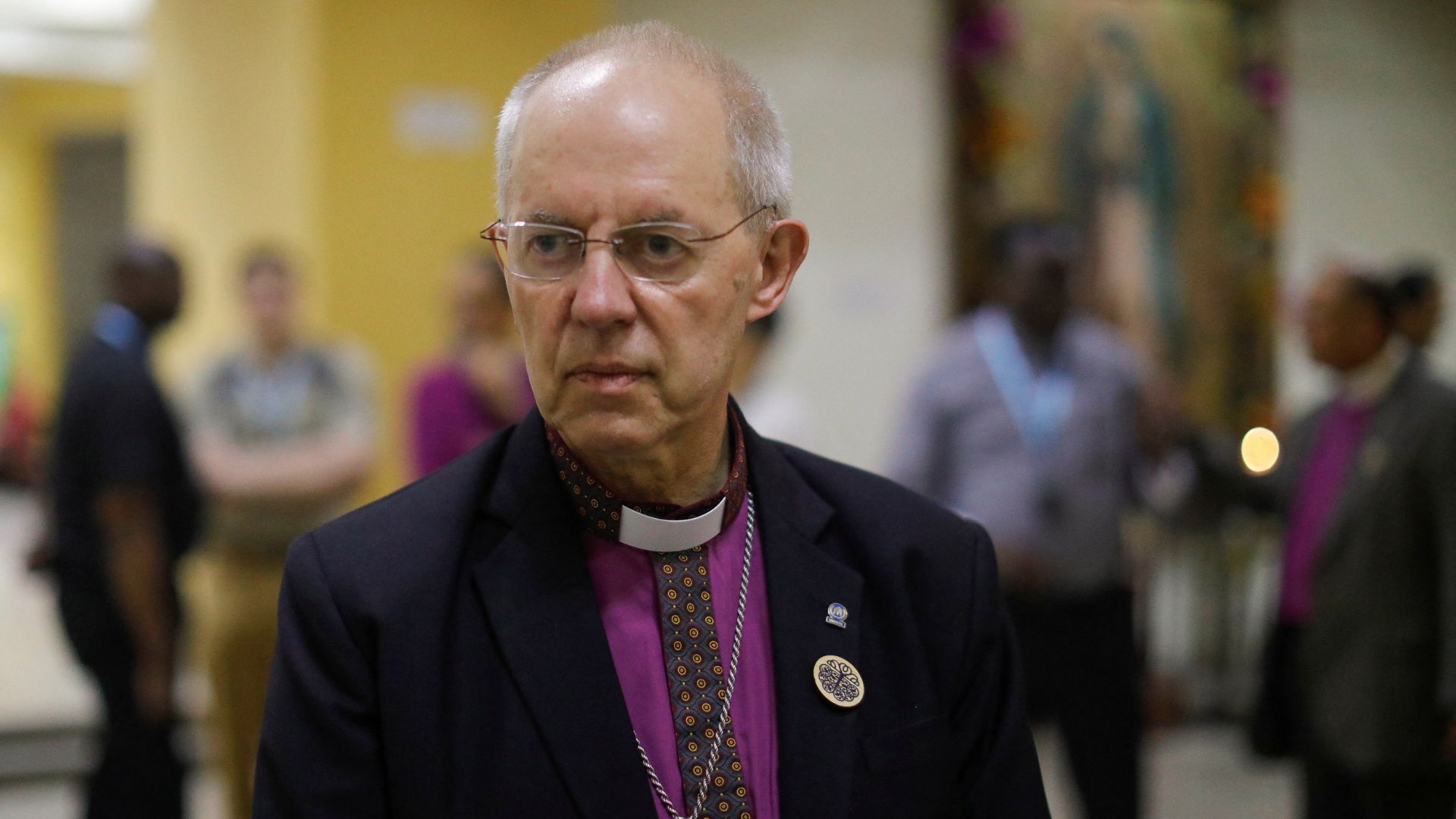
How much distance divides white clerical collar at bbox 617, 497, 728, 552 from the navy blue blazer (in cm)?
6

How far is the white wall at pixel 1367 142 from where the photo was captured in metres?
8.16

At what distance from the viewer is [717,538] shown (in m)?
1.74

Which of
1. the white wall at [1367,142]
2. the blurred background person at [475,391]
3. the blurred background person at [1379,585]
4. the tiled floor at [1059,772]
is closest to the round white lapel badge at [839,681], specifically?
the blurred background person at [1379,585]

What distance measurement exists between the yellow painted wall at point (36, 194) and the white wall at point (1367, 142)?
40.6 ft

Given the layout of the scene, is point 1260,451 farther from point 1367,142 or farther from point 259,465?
point 259,465

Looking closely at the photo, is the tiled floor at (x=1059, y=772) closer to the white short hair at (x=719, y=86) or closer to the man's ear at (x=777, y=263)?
the man's ear at (x=777, y=263)

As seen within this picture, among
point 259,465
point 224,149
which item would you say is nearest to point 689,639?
point 259,465

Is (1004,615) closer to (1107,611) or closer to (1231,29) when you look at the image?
(1107,611)

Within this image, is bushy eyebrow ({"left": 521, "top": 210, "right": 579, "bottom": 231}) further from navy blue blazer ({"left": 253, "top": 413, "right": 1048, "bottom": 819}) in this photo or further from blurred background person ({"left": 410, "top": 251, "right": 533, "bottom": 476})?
blurred background person ({"left": 410, "top": 251, "right": 533, "bottom": 476})

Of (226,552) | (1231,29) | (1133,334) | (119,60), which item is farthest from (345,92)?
(119,60)

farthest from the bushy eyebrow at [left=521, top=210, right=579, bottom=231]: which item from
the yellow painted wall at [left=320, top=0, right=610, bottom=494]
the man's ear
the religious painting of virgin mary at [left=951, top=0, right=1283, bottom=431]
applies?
the religious painting of virgin mary at [left=951, top=0, right=1283, bottom=431]

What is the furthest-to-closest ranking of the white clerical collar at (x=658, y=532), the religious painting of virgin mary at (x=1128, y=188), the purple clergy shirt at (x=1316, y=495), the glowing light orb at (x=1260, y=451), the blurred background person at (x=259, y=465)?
the religious painting of virgin mary at (x=1128, y=188)
the glowing light orb at (x=1260, y=451)
the blurred background person at (x=259, y=465)
the purple clergy shirt at (x=1316, y=495)
the white clerical collar at (x=658, y=532)

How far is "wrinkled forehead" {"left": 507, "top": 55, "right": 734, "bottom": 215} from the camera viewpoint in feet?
4.96

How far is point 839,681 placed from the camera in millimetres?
1631
